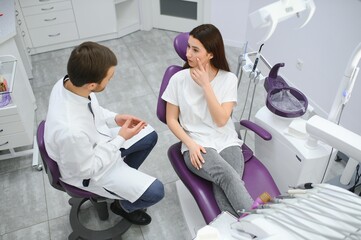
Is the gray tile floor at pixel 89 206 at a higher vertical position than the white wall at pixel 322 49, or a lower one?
lower

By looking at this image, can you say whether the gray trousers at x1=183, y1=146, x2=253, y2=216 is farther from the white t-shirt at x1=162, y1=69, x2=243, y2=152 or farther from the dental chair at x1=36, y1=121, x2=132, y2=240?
the dental chair at x1=36, y1=121, x2=132, y2=240

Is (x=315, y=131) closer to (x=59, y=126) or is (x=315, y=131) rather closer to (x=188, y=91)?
(x=188, y=91)

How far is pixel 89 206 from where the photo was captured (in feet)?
7.25

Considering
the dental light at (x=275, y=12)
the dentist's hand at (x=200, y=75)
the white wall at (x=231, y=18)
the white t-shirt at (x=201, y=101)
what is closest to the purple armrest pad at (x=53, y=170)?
the white t-shirt at (x=201, y=101)

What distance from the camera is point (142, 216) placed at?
2064 mm

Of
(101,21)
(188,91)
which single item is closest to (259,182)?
(188,91)

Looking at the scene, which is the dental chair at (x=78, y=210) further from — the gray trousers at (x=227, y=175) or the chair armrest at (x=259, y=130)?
the chair armrest at (x=259, y=130)

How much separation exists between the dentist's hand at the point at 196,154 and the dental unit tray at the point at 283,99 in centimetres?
46

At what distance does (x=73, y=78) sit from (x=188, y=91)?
2.20 feet

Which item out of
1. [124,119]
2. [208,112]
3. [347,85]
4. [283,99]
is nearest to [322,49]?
[283,99]

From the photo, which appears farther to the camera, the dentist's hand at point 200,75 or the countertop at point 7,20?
the countertop at point 7,20

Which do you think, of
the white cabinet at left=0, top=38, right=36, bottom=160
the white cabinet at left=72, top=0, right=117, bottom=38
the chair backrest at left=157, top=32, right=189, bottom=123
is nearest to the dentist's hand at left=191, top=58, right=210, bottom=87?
the chair backrest at left=157, top=32, right=189, bottom=123

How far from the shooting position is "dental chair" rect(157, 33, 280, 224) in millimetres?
1663

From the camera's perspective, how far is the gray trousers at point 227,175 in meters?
1.58
